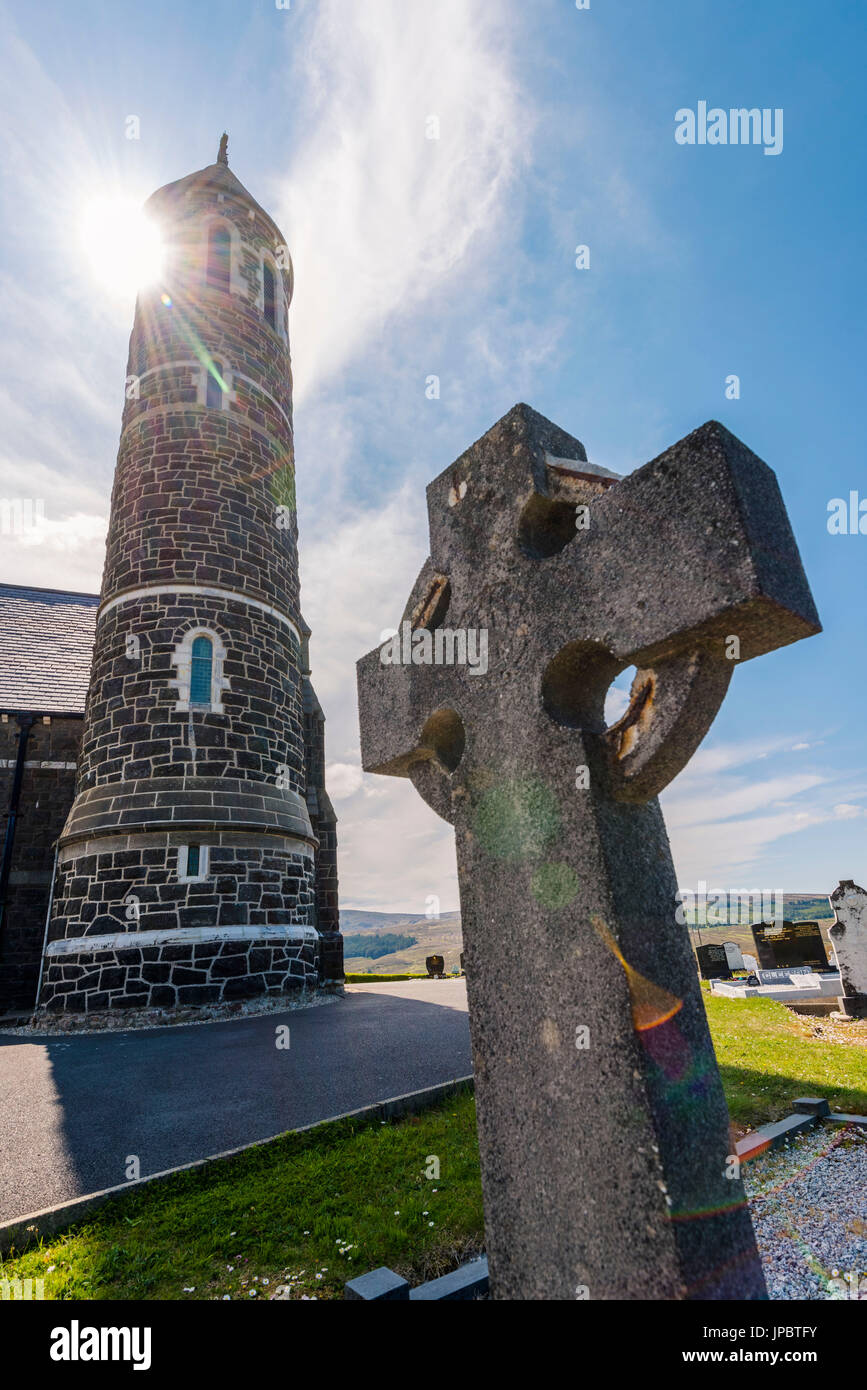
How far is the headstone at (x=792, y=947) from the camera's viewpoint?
18.4m

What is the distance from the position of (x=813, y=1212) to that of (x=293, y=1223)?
9.10 ft

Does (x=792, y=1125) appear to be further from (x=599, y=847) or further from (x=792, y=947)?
(x=792, y=947)

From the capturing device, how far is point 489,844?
7.70 feet

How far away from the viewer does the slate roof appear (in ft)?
52.3

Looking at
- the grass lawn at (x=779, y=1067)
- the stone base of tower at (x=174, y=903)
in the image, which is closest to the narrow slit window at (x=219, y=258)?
the stone base of tower at (x=174, y=903)

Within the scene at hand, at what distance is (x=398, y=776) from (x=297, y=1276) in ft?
7.01

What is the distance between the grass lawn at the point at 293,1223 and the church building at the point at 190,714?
6.06 m

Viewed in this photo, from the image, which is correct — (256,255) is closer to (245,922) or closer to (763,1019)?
(245,922)

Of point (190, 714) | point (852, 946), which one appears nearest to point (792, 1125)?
point (852, 946)

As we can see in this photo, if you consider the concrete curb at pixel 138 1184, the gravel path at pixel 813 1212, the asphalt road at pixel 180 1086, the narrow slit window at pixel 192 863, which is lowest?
the gravel path at pixel 813 1212

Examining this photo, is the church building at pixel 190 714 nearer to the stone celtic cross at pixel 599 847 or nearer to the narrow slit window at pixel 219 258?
the narrow slit window at pixel 219 258

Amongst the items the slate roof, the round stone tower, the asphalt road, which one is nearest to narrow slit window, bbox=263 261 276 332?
the round stone tower

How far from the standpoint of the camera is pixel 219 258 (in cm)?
1438
